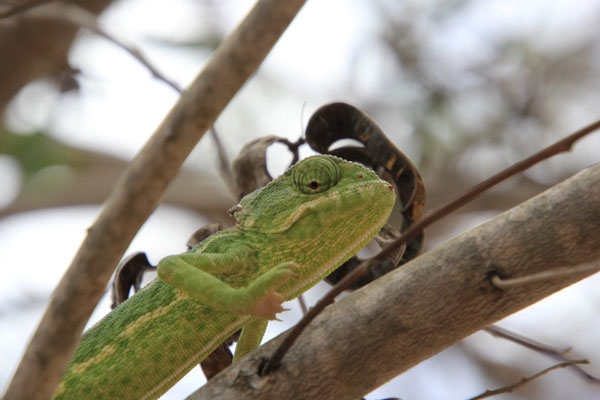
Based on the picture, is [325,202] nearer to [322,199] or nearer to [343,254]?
[322,199]

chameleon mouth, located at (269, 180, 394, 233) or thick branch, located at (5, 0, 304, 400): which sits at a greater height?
chameleon mouth, located at (269, 180, 394, 233)

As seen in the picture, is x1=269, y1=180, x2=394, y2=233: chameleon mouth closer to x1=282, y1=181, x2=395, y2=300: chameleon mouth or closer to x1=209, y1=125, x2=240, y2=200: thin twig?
x1=282, y1=181, x2=395, y2=300: chameleon mouth

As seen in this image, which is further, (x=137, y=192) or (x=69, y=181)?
(x=69, y=181)

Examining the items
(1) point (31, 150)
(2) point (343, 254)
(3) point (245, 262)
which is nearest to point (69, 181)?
(1) point (31, 150)

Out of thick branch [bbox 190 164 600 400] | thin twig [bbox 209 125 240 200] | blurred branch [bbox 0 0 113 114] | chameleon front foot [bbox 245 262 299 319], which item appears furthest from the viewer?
blurred branch [bbox 0 0 113 114]

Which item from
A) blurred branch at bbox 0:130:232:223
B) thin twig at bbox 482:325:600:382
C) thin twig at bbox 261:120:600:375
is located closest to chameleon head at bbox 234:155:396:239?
thin twig at bbox 482:325:600:382

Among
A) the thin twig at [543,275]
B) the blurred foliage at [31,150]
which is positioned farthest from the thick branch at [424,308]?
the blurred foliage at [31,150]

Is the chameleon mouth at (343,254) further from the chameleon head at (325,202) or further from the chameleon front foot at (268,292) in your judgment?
the chameleon front foot at (268,292)

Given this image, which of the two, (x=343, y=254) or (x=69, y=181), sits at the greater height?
(x=69, y=181)

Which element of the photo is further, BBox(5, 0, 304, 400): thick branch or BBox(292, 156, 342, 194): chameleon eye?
BBox(292, 156, 342, 194): chameleon eye
